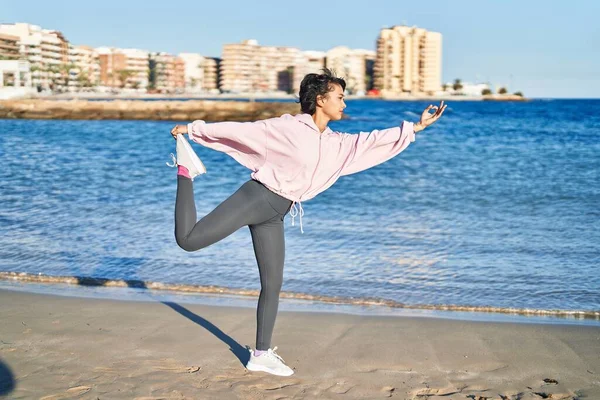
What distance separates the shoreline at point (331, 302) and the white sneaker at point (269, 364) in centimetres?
191

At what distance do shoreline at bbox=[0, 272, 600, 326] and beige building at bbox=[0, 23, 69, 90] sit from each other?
15287cm

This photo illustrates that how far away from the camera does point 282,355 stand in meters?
5.07

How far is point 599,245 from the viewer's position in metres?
10.3

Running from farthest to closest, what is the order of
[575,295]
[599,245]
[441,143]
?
[441,143]
[599,245]
[575,295]

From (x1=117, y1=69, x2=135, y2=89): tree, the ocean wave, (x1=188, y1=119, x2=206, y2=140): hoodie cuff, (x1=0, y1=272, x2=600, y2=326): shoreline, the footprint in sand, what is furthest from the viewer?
(x1=117, y1=69, x2=135, y2=89): tree

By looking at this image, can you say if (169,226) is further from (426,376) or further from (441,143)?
(441,143)

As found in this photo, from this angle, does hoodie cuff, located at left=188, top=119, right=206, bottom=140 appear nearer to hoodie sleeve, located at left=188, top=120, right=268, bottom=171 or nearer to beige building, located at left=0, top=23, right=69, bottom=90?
hoodie sleeve, located at left=188, top=120, right=268, bottom=171

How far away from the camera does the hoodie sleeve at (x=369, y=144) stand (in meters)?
4.42

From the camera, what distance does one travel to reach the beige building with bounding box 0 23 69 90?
16150 centimetres

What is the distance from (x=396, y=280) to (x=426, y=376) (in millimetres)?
3296

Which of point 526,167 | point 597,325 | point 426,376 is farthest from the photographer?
point 526,167

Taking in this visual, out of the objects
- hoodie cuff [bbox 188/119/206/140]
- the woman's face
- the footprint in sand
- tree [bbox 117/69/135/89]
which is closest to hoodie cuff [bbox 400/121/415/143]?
the woman's face

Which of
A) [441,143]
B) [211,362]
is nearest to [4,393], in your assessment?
[211,362]

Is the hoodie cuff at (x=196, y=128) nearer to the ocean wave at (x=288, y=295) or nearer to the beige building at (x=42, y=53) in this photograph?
the ocean wave at (x=288, y=295)
